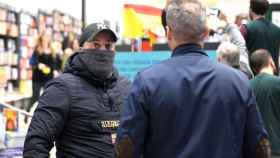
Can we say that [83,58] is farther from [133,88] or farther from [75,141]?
[133,88]

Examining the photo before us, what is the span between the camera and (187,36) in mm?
2211

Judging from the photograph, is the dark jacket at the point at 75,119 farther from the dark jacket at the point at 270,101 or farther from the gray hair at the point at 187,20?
the dark jacket at the point at 270,101

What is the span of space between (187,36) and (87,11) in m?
11.9

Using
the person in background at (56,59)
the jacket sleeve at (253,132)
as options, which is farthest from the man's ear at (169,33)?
the person in background at (56,59)

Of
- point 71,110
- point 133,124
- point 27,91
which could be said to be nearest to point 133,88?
point 133,124

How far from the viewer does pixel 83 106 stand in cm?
295

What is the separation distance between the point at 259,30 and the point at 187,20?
A: 3557mm

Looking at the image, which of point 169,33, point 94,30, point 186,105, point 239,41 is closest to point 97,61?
point 94,30

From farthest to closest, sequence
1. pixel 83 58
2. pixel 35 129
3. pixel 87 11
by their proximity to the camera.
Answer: pixel 87 11, pixel 83 58, pixel 35 129

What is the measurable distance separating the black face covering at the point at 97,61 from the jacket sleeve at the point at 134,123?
2.90 ft

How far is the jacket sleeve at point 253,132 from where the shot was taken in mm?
2250

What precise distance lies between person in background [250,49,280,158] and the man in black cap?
5.94ft

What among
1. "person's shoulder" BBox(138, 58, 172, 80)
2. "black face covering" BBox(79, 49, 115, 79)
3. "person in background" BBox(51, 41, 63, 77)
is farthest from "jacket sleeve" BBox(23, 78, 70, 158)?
"person in background" BBox(51, 41, 63, 77)

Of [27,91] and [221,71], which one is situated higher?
[221,71]
